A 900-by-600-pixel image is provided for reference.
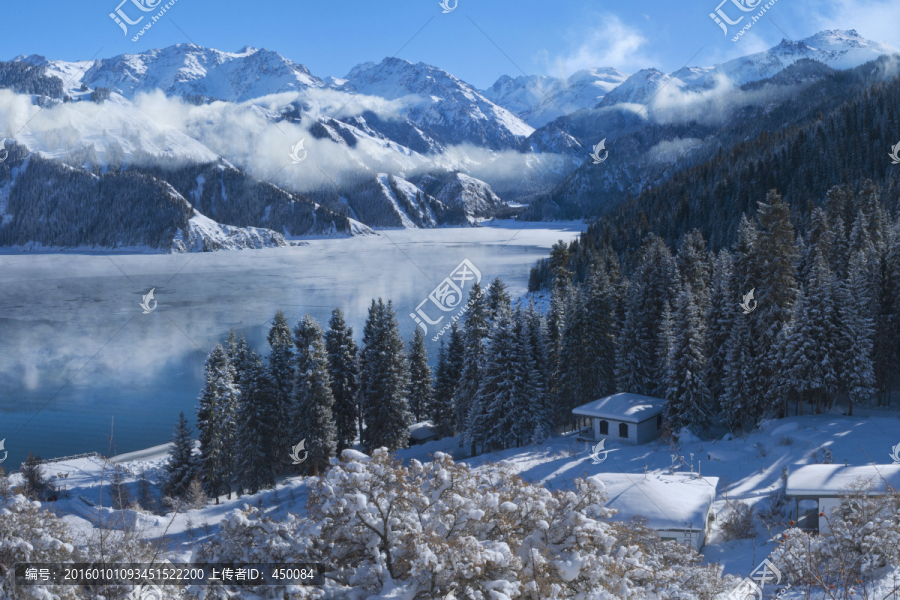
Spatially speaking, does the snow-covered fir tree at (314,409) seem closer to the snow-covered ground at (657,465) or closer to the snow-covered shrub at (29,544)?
the snow-covered ground at (657,465)

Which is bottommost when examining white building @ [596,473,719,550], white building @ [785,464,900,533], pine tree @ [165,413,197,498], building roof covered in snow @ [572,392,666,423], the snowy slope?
pine tree @ [165,413,197,498]

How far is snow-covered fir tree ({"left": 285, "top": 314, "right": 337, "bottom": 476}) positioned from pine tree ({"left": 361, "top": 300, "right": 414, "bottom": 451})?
3049mm

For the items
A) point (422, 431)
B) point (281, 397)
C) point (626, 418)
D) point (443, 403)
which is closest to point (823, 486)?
point (626, 418)

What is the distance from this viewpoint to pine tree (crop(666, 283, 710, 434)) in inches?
1244

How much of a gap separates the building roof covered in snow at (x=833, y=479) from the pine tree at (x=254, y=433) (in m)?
26.7

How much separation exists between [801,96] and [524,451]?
199 meters

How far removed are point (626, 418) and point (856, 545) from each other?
73.7 ft

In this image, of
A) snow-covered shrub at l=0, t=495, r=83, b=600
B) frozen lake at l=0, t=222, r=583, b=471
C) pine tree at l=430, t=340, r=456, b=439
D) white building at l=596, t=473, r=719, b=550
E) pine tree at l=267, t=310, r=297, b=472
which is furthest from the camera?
pine tree at l=430, t=340, r=456, b=439

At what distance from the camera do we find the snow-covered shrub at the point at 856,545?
946 cm

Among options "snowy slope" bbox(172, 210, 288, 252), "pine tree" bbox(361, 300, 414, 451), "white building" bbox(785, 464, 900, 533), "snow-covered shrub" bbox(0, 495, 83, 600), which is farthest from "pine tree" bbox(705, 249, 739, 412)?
"snowy slope" bbox(172, 210, 288, 252)

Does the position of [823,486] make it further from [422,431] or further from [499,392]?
[422,431]

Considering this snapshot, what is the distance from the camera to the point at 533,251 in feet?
491

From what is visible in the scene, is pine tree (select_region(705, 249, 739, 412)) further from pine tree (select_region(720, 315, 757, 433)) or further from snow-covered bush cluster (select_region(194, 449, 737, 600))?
snow-covered bush cluster (select_region(194, 449, 737, 600))

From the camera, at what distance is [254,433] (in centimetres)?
3391
